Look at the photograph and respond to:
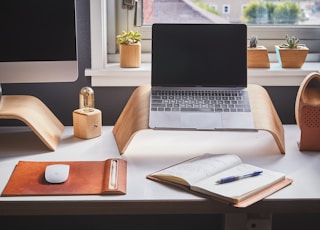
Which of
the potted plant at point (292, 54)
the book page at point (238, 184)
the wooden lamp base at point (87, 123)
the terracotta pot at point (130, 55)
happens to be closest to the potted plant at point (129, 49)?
the terracotta pot at point (130, 55)

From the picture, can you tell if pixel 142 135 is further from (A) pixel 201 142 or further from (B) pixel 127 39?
(B) pixel 127 39

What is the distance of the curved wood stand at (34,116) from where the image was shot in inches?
54.0

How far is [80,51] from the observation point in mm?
1671

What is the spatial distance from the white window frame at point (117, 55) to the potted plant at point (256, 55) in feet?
0.11

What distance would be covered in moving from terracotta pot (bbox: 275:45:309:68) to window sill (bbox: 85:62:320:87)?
→ 0.03 meters

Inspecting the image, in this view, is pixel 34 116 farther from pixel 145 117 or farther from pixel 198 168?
pixel 198 168

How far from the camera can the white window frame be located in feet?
5.39

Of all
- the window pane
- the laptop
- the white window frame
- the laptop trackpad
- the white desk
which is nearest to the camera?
the white desk

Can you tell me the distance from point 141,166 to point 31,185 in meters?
0.27

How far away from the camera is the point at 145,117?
1367mm

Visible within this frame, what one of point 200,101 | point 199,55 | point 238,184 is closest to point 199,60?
point 199,55

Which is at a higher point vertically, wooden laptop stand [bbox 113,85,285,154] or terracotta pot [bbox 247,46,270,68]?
terracotta pot [bbox 247,46,270,68]

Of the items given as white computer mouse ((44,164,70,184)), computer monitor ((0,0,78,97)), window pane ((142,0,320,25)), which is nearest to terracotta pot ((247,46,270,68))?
window pane ((142,0,320,25))

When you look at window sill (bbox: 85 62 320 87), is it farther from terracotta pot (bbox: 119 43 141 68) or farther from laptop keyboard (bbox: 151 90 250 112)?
laptop keyboard (bbox: 151 90 250 112)
